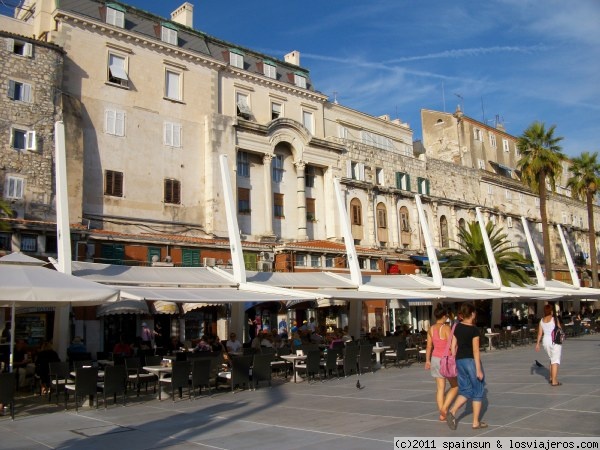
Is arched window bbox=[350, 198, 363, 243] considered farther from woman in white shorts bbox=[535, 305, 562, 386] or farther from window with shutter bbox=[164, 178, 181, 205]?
woman in white shorts bbox=[535, 305, 562, 386]

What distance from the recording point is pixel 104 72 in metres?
27.2

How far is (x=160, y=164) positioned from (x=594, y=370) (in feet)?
71.5

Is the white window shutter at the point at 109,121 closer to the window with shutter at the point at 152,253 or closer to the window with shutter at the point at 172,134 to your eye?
the window with shutter at the point at 172,134

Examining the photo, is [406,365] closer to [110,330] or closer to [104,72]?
[110,330]

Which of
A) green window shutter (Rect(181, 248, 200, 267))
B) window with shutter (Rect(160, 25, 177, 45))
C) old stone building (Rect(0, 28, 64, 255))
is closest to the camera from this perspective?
old stone building (Rect(0, 28, 64, 255))

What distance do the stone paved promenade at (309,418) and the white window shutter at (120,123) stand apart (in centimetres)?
1717

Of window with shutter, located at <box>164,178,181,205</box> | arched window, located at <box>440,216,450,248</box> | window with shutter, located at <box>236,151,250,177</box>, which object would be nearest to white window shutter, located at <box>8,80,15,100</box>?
window with shutter, located at <box>164,178,181,205</box>

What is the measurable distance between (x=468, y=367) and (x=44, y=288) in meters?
7.63

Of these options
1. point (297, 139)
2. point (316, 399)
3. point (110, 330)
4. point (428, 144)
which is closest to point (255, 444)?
point (316, 399)

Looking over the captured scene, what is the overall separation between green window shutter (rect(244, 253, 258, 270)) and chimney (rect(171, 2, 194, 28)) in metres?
14.5

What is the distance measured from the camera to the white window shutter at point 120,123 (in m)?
27.2

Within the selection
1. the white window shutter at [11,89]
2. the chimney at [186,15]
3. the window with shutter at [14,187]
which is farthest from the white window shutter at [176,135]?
the window with shutter at [14,187]

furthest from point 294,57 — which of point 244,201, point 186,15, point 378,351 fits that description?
point 378,351

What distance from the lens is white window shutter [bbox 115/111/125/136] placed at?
27250 millimetres
